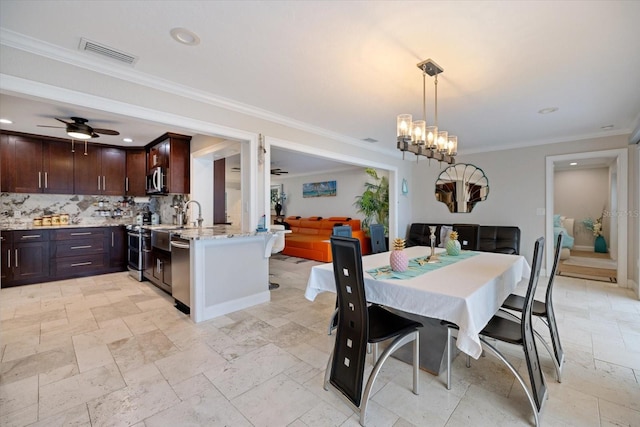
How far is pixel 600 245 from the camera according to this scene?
706cm

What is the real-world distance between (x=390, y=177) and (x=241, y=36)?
14.9 feet

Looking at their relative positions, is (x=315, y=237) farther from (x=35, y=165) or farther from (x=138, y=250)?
(x=35, y=165)

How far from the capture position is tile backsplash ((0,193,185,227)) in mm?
4477

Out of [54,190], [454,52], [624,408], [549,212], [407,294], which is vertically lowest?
[624,408]

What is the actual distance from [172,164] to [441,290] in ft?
13.8

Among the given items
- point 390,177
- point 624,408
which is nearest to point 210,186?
point 390,177

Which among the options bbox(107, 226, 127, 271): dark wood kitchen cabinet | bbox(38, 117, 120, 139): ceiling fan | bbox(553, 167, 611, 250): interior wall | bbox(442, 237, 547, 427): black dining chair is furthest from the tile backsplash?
bbox(553, 167, 611, 250): interior wall

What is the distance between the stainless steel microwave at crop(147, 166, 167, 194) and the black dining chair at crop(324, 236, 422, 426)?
385 centimetres

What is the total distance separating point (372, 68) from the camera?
2.38 metres

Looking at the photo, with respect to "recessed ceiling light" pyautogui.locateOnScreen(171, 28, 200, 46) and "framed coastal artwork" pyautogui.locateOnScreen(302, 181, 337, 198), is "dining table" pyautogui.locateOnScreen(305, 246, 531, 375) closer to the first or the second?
"recessed ceiling light" pyautogui.locateOnScreen(171, 28, 200, 46)

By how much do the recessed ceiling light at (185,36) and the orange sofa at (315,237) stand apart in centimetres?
396

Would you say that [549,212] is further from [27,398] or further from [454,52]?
[27,398]

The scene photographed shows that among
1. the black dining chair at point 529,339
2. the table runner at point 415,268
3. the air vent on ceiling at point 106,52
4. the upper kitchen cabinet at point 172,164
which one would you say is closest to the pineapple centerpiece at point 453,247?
the table runner at point 415,268

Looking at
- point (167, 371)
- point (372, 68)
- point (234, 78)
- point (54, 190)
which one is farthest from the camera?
point (54, 190)
